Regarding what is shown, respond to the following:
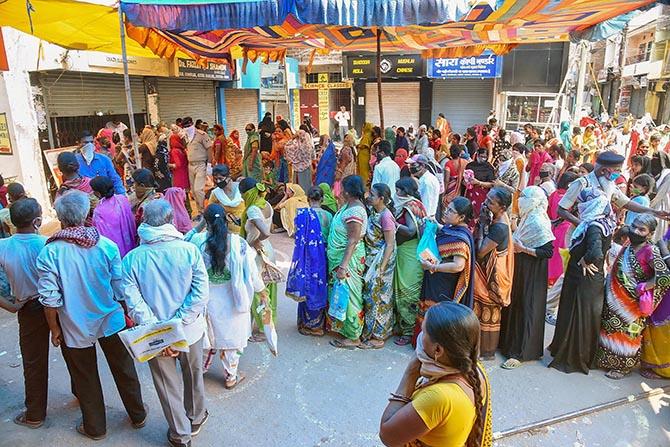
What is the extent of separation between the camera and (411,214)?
4.37 m

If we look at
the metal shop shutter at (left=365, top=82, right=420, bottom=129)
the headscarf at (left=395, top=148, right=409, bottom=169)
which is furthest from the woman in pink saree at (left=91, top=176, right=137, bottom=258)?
the metal shop shutter at (left=365, top=82, right=420, bottom=129)

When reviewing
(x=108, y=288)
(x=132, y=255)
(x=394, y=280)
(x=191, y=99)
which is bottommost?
(x=394, y=280)

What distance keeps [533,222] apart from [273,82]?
1490 cm

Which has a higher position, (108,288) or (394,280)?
(108,288)

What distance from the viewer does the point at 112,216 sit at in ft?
14.1

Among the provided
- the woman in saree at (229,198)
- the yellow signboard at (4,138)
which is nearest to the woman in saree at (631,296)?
the woman in saree at (229,198)

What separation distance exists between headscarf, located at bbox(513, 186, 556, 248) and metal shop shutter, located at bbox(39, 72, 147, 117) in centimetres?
843

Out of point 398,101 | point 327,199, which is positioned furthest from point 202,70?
point 327,199

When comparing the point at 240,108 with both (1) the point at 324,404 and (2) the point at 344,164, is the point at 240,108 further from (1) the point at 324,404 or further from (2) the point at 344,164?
(1) the point at 324,404

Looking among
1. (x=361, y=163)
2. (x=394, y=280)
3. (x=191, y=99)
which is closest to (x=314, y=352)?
(x=394, y=280)

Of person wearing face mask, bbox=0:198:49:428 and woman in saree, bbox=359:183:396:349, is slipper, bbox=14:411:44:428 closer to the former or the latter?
person wearing face mask, bbox=0:198:49:428

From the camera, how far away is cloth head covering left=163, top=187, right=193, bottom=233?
204 inches

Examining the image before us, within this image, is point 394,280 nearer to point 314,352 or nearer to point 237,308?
point 314,352

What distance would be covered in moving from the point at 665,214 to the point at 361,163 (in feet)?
17.3
